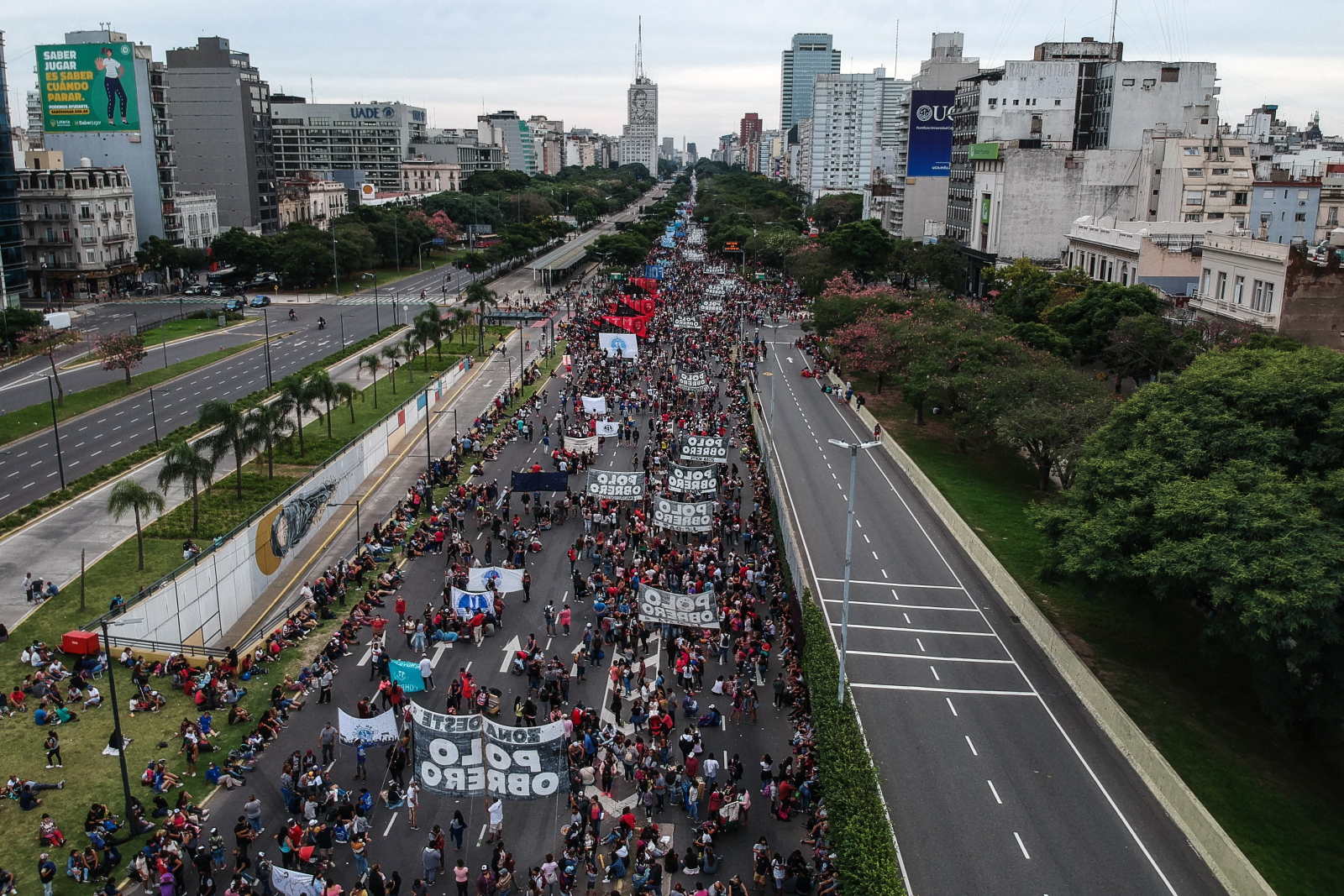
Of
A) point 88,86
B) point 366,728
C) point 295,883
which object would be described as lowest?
point 295,883

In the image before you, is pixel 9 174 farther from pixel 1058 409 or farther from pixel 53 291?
pixel 1058 409

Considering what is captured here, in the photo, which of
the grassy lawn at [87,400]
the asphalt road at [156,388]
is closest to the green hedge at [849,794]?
the asphalt road at [156,388]

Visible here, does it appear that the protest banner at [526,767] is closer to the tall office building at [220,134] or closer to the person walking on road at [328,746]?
the person walking on road at [328,746]

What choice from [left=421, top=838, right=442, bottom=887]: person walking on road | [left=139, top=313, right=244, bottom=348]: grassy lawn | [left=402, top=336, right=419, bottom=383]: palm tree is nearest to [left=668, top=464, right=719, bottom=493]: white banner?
[left=421, top=838, right=442, bottom=887]: person walking on road

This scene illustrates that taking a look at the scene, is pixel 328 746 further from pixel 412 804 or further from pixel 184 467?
pixel 184 467

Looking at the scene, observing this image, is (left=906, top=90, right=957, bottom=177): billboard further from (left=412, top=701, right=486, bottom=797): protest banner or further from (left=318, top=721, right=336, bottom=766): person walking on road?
(left=412, top=701, right=486, bottom=797): protest banner

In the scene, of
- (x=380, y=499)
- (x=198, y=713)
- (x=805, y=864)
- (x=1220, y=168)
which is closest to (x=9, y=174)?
(x=380, y=499)

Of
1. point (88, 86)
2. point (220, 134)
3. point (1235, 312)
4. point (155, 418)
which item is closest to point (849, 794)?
point (155, 418)
